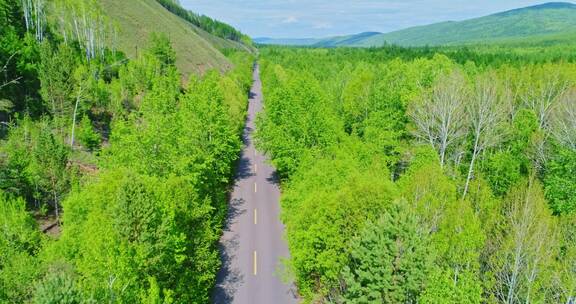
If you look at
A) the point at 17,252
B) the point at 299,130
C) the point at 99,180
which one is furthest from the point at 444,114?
the point at 17,252

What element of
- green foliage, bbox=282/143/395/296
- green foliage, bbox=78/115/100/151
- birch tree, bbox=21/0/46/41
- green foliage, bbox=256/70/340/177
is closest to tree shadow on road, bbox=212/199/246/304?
green foliage, bbox=282/143/395/296

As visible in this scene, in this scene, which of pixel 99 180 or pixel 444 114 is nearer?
pixel 99 180

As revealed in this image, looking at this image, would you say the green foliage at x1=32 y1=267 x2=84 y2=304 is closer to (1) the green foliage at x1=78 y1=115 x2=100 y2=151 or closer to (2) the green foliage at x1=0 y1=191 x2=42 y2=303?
(2) the green foliage at x1=0 y1=191 x2=42 y2=303

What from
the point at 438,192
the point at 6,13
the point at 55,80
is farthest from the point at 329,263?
the point at 6,13

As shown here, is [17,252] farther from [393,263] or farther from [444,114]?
[444,114]

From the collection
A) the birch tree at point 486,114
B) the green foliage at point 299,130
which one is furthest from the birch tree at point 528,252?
the green foliage at point 299,130
